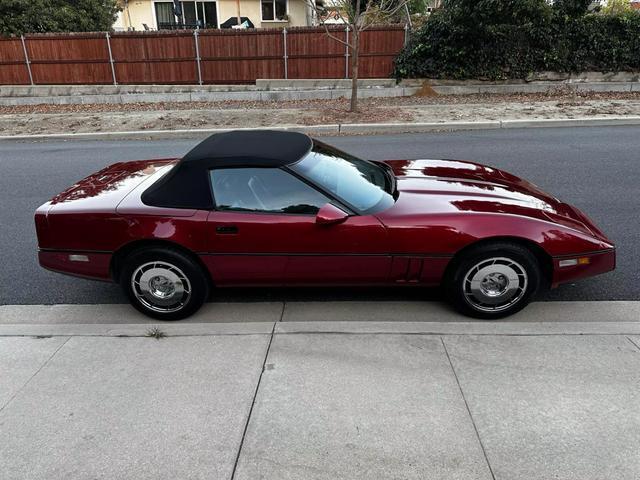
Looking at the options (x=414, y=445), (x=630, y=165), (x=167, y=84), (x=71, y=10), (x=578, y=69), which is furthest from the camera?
(x=71, y=10)

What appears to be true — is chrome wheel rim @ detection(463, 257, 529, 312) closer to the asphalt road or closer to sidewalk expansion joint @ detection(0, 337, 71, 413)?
the asphalt road

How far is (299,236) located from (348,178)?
2.28ft

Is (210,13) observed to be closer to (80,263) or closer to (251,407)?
(80,263)

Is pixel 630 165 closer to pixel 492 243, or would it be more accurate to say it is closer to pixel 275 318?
pixel 492 243

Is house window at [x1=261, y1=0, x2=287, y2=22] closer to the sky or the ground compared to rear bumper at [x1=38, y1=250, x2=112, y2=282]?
closer to the sky

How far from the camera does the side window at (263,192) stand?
364 cm

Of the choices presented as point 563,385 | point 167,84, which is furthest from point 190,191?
point 167,84

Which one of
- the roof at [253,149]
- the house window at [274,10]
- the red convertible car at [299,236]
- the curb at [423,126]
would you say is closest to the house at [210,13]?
the house window at [274,10]

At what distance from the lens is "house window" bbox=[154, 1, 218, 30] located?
27797mm

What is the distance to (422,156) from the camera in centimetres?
909

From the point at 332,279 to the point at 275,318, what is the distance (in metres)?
0.55

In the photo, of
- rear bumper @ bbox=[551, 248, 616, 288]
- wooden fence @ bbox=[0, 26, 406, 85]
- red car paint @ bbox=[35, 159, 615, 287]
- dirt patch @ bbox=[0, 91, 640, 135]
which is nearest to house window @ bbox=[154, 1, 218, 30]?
wooden fence @ bbox=[0, 26, 406, 85]

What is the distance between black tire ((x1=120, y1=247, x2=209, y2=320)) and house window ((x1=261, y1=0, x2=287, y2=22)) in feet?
88.7

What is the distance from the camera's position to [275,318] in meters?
3.86
